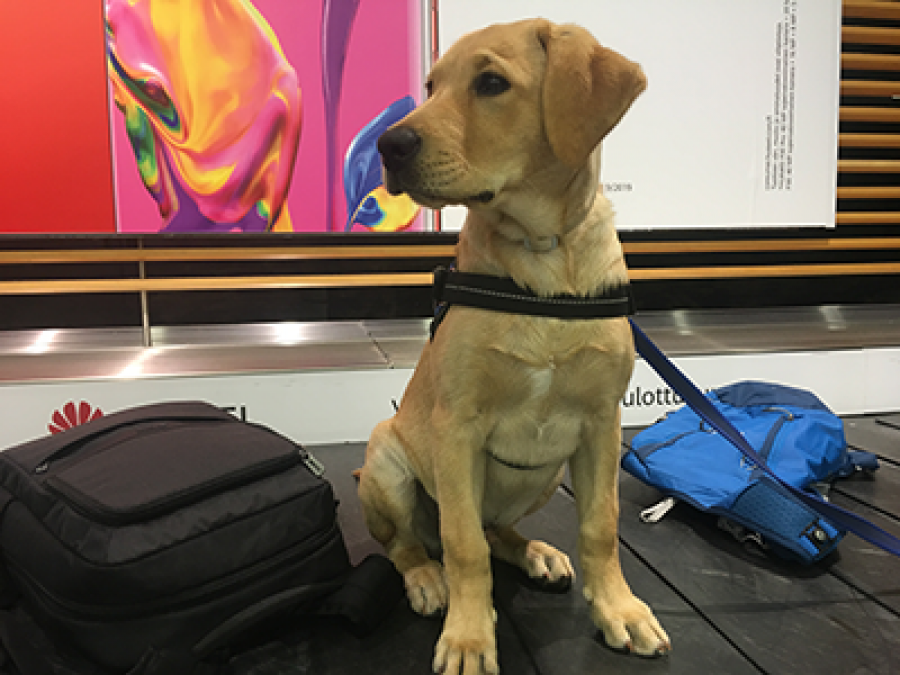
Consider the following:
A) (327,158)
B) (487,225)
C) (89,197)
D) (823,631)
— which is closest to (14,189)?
(89,197)

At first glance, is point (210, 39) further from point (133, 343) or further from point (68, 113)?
point (133, 343)

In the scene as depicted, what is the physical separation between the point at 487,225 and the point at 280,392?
1463mm

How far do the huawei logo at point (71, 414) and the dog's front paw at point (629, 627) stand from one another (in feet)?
6.08

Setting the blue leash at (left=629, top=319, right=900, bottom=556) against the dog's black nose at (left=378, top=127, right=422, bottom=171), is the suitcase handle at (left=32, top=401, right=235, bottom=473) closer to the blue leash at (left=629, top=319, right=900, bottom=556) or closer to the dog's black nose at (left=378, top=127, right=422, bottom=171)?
the dog's black nose at (left=378, top=127, right=422, bottom=171)

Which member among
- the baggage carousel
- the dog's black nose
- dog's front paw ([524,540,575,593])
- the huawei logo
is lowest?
the baggage carousel

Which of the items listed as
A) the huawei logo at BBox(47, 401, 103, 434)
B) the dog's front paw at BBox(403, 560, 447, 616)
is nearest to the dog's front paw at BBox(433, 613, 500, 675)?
the dog's front paw at BBox(403, 560, 447, 616)

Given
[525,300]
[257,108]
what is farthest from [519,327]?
[257,108]

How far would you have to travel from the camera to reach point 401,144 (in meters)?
0.95

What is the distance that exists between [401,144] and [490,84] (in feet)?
0.61

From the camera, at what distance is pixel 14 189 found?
2.50 meters

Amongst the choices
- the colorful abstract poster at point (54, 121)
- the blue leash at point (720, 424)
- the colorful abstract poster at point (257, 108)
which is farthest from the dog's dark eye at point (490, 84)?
the colorful abstract poster at point (54, 121)

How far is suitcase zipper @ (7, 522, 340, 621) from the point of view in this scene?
992 millimetres

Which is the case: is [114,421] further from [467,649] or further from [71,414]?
[71,414]

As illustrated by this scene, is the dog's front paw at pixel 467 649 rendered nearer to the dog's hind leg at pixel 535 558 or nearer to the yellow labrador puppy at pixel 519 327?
the yellow labrador puppy at pixel 519 327
